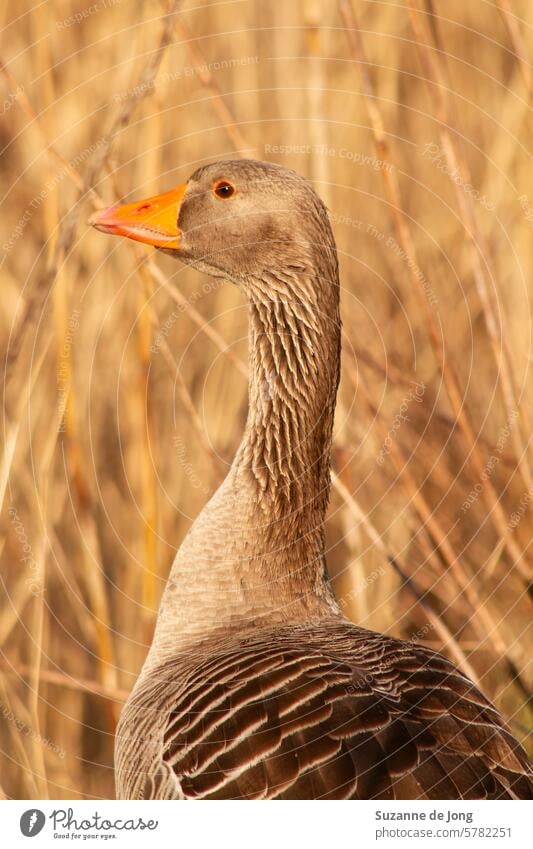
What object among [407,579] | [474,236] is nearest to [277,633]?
[407,579]

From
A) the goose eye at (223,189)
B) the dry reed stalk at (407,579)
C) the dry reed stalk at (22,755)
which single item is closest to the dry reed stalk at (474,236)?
the dry reed stalk at (407,579)

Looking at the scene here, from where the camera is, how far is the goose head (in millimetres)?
2775

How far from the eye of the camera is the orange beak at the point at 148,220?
9.24 ft

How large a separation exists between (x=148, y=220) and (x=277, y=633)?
3.90 ft

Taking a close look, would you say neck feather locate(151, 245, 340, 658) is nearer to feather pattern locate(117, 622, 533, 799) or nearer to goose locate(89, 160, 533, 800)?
goose locate(89, 160, 533, 800)

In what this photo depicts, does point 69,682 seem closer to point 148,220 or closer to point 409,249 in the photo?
point 148,220

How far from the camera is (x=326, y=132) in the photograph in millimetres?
3758

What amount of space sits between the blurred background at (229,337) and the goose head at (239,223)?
440 millimetres

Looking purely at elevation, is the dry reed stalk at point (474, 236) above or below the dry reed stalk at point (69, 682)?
above

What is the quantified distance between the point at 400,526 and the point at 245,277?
1.43 meters

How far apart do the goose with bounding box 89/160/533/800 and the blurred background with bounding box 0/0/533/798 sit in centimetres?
43

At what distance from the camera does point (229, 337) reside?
3924 millimetres
